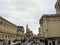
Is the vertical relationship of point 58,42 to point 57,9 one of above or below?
below

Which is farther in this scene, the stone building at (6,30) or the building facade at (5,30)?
the stone building at (6,30)

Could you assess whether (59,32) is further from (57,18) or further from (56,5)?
(56,5)

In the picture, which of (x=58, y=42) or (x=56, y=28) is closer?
(x=58, y=42)

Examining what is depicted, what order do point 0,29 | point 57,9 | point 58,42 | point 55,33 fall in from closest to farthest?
point 58,42 < point 55,33 < point 0,29 < point 57,9

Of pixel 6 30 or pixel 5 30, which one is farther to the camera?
pixel 6 30

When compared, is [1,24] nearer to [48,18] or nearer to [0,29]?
[0,29]

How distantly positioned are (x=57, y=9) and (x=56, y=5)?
4.64 ft

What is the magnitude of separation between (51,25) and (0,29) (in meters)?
15.7

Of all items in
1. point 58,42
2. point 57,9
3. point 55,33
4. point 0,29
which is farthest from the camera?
point 57,9

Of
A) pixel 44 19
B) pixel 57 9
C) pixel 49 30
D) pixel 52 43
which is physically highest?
pixel 57 9

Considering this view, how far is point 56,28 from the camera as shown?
4750cm

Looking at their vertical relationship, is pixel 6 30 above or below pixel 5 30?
above

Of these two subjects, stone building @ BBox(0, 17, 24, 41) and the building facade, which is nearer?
the building facade


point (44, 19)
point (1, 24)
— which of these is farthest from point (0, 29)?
point (44, 19)
